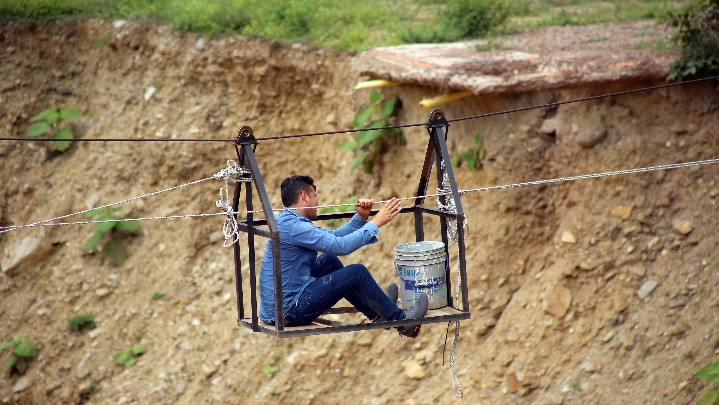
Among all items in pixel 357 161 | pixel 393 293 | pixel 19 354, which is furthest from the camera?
pixel 19 354

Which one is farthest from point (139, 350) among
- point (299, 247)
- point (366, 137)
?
point (299, 247)

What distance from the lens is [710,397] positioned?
6527mm

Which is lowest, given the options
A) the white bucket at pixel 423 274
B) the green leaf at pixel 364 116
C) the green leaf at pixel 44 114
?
the white bucket at pixel 423 274

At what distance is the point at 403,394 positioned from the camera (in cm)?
866

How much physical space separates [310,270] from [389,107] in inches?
178

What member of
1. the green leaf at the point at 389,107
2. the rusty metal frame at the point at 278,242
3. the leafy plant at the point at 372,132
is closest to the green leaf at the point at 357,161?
the leafy plant at the point at 372,132

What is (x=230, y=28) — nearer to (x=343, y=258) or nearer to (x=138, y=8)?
(x=138, y=8)

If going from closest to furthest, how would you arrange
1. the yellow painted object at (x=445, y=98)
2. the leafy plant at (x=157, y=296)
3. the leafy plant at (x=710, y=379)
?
the leafy plant at (x=710, y=379) < the yellow painted object at (x=445, y=98) < the leafy plant at (x=157, y=296)

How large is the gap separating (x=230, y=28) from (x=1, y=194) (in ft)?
15.3

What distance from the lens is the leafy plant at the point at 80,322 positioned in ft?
35.7

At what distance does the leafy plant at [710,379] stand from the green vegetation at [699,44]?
9.33ft

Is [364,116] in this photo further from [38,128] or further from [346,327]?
[38,128]

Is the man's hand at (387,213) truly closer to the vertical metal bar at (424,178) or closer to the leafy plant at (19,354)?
the vertical metal bar at (424,178)

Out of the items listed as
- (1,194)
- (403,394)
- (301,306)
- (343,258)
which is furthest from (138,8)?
(301,306)
